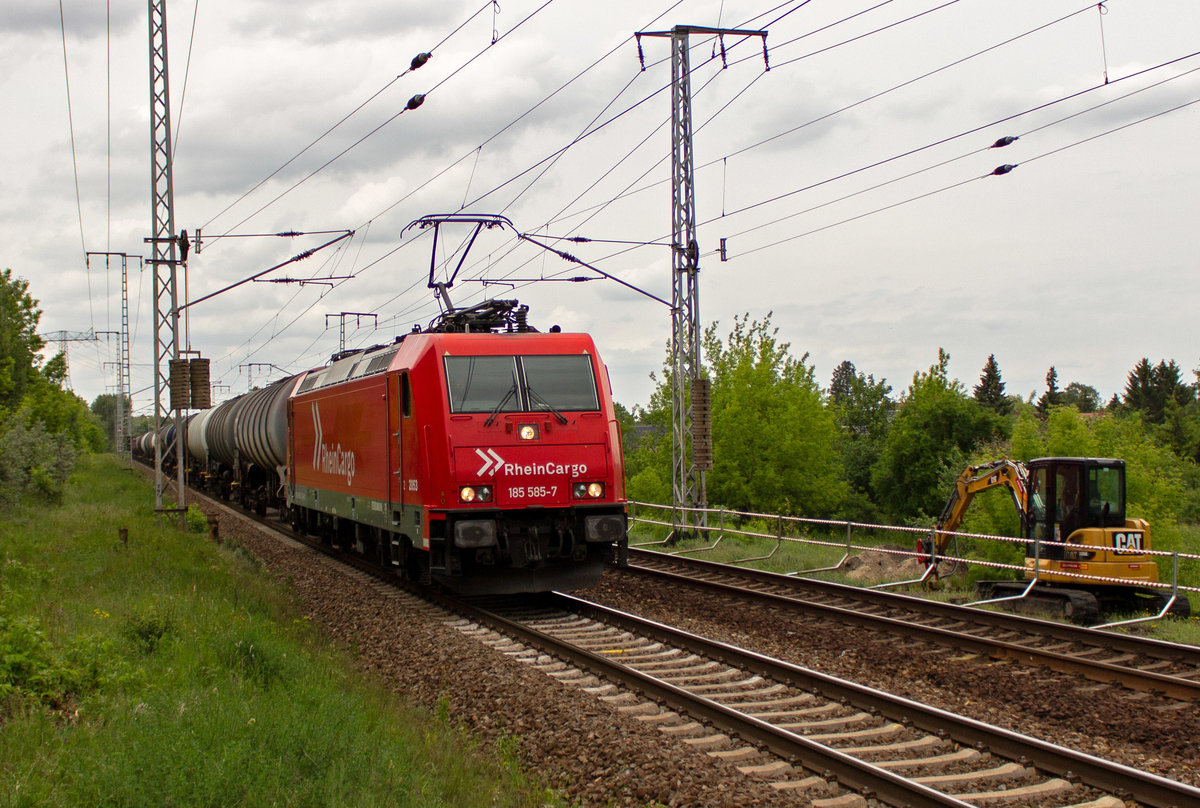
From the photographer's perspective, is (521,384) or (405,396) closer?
(521,384)

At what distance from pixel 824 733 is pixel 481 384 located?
245 inches

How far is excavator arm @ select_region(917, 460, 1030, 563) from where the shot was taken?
14922 millimetres

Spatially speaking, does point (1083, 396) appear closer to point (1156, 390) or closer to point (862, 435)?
point (1156, 390)

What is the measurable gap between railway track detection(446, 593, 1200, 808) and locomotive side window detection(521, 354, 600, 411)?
299 centimetres

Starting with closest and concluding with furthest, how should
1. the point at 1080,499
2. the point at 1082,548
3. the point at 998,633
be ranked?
the point at 998,633
the point at 1082,548
the point at 1080,499

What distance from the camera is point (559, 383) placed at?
12289mm

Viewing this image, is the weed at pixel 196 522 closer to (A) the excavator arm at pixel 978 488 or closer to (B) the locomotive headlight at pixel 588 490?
(B) the locomotive headlight at pixel 588 490

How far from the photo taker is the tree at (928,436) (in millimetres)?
53938

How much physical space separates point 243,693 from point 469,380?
529cm

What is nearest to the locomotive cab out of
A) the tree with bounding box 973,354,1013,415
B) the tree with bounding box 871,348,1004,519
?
the tree with bounding box 871,348,1004,519

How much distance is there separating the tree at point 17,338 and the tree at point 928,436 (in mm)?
42288

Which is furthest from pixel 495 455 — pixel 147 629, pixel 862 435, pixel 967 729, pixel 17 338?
pixel 862 435

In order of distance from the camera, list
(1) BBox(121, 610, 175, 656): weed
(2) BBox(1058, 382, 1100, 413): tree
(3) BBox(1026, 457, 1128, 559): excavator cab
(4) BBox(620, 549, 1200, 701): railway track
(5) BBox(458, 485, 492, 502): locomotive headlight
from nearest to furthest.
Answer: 1. (4) BBox(620, 549, 1200, 701): railway track
2. (1) BBox(121, 610, 175, 656): weed
3. (5) BBox(458, 485, 492, 502): locomotive headlight
4. (3) BBox(1026, 457, 1128, 559): excavator cab
5. (2) BBox(1058, 382, 1100, 413): tree

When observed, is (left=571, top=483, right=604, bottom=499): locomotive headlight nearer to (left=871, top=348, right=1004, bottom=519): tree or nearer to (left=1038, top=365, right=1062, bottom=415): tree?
(left=871, top=348, right=1004, bottom=519): tree
